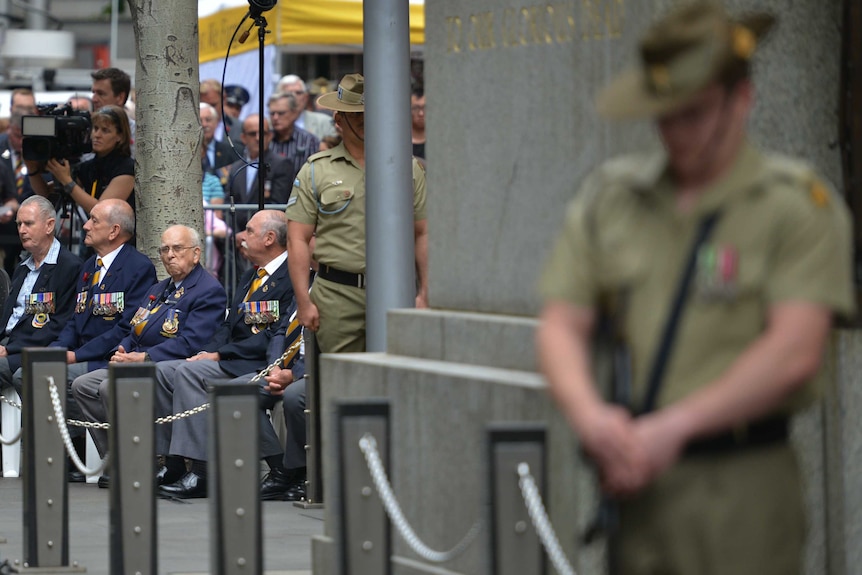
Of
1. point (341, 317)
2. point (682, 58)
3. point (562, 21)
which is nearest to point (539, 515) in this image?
point (682, 58)

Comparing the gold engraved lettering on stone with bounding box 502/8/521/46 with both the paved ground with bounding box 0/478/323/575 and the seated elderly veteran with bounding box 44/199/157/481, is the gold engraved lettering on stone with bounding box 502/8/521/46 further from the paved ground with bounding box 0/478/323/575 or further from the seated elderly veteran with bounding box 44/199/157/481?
the seated elderly veteran with bounding box 44/199/157/481

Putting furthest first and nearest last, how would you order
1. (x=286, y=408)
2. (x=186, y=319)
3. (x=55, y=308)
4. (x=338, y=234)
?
(x=55, y=308), (x=186, y=319), (x=286, y=408), (x=338, y=234)

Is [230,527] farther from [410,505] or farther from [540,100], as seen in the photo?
→ [540,100]

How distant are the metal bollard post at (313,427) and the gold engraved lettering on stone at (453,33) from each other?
9.07ft

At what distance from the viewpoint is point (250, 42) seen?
17500 millimetres

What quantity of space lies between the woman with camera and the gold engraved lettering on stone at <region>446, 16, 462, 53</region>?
598 cm

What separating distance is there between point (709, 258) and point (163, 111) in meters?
8.54

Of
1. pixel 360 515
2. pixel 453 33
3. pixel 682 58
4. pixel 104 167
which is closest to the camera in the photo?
pixel 682 58

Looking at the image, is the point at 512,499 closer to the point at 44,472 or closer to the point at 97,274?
the point at 44,472

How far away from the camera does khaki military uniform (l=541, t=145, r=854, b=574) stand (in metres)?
3.34

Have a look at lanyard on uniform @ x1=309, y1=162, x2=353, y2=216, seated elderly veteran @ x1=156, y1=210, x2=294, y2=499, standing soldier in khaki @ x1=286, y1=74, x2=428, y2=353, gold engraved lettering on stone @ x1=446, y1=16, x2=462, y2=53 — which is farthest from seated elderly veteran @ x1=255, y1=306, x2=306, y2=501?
gold engraved lettering on stone @ x1=446, y1=16, x2=462, y2=53

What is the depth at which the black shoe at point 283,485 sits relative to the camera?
31.0ft

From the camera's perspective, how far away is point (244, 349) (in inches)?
A: 384

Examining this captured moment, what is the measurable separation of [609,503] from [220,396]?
2.45m
